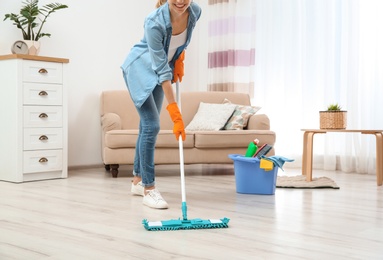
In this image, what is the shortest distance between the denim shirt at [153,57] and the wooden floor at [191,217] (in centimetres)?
61

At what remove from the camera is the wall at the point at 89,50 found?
4488mm

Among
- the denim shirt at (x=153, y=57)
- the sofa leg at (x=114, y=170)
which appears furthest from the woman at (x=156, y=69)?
the sofa leg at (x=114, y=170)

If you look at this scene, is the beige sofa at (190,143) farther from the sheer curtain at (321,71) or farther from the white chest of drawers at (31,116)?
the sheer curtain at (321,71)

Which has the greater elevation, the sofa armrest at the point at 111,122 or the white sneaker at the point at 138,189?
the sofa armrest at the point at 111,122

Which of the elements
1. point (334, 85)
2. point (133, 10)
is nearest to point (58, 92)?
point (133, 10)

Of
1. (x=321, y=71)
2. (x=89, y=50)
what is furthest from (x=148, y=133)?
(x=321, y=71)

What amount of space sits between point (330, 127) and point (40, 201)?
80.0 inches

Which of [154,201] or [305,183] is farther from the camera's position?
[305,183]

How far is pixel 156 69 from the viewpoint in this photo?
7.75ft

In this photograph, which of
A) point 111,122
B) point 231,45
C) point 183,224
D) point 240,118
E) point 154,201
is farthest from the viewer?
point 231,45

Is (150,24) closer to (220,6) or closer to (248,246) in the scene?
(248,246)

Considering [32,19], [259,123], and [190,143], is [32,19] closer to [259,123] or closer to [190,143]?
[190,143]

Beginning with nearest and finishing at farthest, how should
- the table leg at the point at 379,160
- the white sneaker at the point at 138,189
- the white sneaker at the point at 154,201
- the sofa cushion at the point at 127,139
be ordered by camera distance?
1. the white sneaker at the point at 154,201
2. the white sneaker at the point at 138,189
3. the table leg at the point at 379,160
4. the sofa cushion at the point at 127,139

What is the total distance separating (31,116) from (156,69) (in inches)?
66.2
